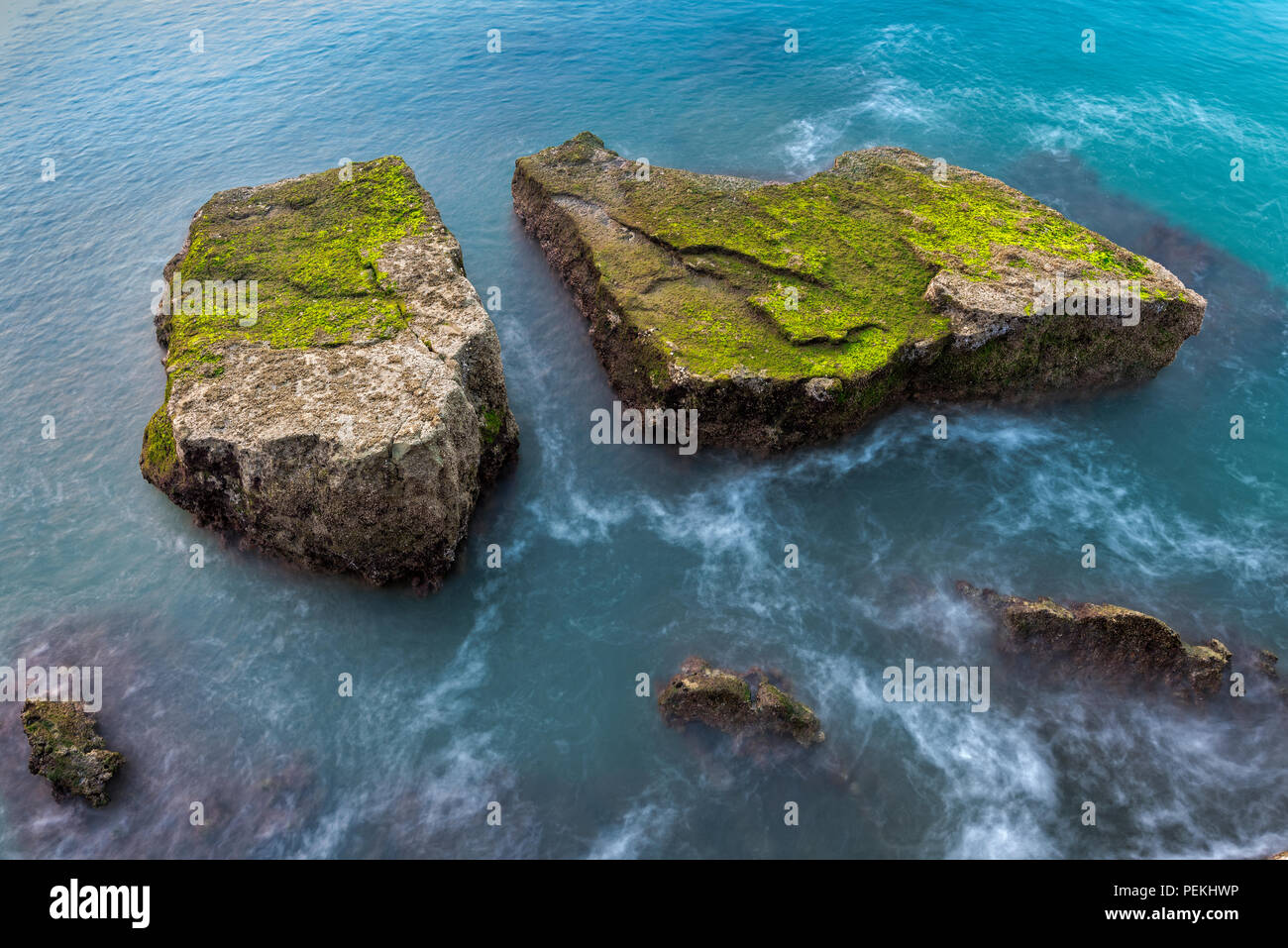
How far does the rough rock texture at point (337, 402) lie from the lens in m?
22.8

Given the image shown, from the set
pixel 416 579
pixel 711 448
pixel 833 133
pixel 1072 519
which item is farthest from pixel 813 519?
pixel 833 133

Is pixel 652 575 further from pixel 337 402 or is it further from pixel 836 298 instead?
pixel 836 298

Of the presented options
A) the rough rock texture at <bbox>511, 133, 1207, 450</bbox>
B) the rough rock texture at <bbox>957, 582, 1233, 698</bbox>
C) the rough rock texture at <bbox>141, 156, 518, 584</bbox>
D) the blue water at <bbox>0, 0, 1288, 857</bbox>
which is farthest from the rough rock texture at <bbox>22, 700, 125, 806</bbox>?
the rough rock texture at <bbox>957, 582, 1233, 698</bbox>

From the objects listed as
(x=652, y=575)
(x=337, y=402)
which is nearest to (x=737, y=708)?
(x=652, y=575)

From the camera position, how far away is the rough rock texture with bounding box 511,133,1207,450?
27609 mm

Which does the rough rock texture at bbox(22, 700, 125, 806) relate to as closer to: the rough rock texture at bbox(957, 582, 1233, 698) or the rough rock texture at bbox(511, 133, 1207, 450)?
the rough rock texture at bbox(511, 133, 1207, 450)

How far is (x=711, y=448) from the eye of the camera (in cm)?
2845

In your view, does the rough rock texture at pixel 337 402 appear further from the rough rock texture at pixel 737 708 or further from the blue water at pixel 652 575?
the rough rock texture at pixel 737 708

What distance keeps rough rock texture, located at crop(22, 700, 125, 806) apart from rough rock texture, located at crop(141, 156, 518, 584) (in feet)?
22.4

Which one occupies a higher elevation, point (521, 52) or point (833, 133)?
point (521, 52)

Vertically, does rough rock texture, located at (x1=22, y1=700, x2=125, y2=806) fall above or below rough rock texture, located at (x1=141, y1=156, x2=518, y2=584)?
below
